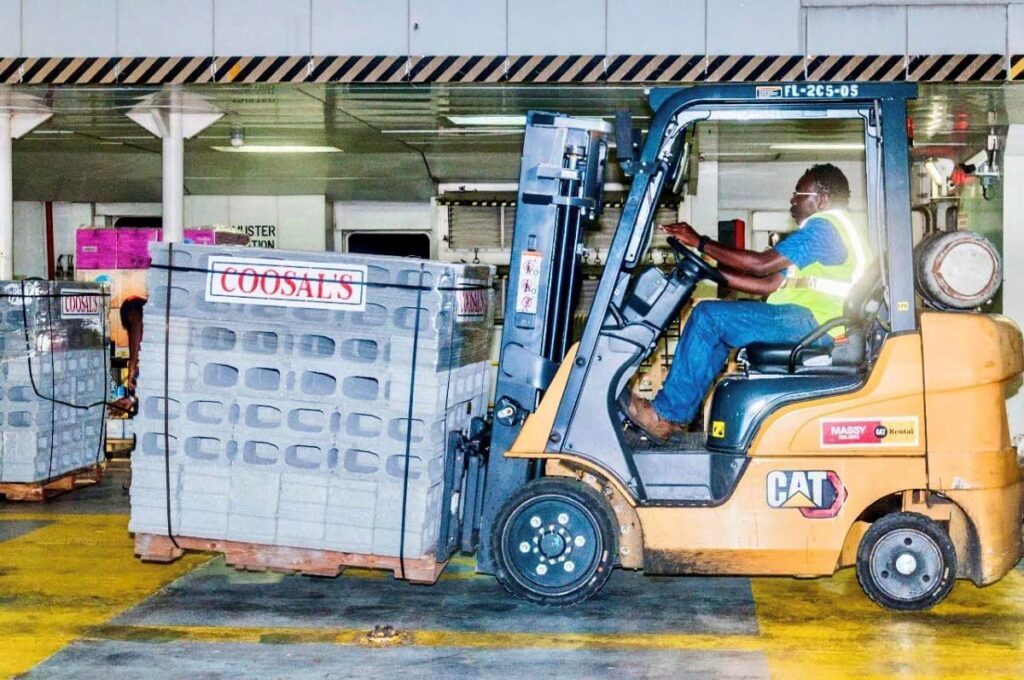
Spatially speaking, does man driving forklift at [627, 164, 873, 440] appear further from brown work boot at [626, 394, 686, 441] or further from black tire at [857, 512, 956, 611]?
black tire at [857, 512, 956, 611]

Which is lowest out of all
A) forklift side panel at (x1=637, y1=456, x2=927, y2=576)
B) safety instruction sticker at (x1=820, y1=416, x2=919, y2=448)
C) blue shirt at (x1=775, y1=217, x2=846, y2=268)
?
forklift side panel at (x1=637, y1=456, x2=927, y2=576)

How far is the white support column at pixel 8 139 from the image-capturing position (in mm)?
12188

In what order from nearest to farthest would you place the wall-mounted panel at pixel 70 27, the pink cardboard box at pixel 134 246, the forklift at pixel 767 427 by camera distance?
the forklift at pixel 767 427, the wall-mounted panel at pixel 70 27, the pink cardboard box at pixel 134 246

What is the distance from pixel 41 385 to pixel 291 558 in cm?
418

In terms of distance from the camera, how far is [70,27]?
10.5 meters

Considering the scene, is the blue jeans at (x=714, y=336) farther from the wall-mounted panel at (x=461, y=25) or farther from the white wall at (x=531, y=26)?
the wall-mounted panel at (x=461, y=25)

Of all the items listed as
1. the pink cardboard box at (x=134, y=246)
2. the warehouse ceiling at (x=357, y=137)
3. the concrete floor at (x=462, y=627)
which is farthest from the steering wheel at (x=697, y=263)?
the pink cardboard box at (x=134, y=246)

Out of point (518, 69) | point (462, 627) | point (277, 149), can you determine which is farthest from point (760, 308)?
point (277, 149)

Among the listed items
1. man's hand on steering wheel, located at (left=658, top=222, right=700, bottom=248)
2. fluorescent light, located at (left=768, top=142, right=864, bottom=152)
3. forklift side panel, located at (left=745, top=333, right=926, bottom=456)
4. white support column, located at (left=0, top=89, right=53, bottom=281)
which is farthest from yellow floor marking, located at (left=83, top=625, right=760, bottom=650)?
fluorescent light, located at (left=768, top=142, right=864, bottom=152)

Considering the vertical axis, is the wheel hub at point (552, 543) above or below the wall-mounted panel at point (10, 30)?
below

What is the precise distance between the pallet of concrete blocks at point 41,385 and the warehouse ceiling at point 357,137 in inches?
74.8

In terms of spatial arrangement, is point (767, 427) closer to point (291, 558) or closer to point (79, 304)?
point (291, 558)

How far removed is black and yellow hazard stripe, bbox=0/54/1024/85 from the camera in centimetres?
997

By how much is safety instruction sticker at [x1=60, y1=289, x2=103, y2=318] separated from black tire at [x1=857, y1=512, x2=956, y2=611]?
6.56 metres
